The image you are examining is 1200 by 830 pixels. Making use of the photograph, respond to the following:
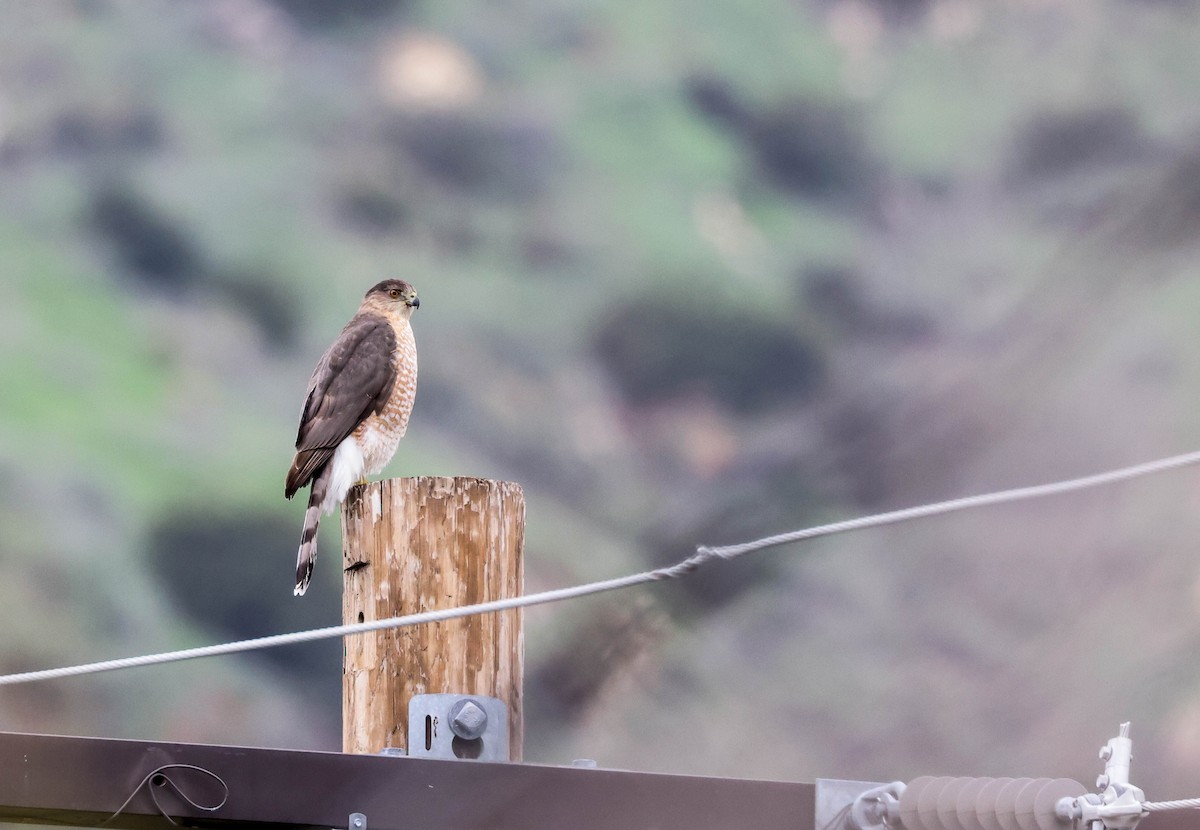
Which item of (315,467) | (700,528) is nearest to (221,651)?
(315,467)

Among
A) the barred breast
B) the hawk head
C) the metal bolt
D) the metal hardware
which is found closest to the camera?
the metal hardware

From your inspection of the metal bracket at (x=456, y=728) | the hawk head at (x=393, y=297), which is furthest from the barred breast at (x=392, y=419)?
the metal bracket at (x=456, y=728)

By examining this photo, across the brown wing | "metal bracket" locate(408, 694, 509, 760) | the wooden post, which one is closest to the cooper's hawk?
the brown wing

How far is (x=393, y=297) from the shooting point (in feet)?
15.9

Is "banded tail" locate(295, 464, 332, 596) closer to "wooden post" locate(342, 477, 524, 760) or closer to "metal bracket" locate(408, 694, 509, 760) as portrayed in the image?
"wooden post" locate(342, 477, 524, 760)

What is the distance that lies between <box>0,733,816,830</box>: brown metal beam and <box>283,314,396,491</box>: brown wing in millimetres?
1910

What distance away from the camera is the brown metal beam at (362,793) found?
199cm

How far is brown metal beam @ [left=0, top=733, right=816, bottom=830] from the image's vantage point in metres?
1.99

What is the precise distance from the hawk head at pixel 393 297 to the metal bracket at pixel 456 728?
104 inches

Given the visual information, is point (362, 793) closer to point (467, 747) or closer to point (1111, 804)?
point (467, 747)

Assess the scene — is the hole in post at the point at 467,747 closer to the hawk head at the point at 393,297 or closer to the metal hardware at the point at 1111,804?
the metal hardware at the point at 1111,804

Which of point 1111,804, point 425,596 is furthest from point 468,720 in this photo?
point 1111,804

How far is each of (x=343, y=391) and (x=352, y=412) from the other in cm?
8

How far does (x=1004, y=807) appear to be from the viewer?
68.5 inches
